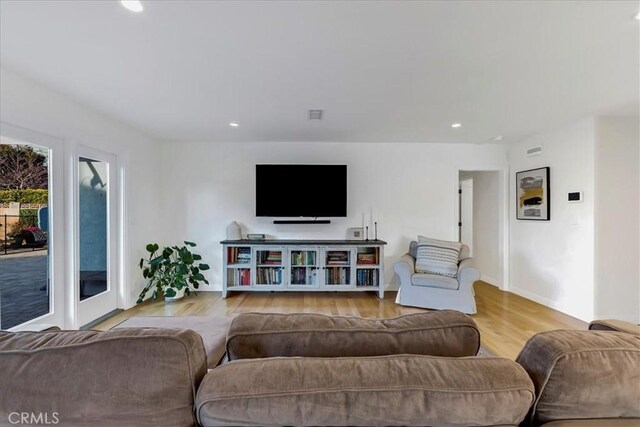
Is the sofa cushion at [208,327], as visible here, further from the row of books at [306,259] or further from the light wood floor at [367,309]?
the row of books at [306,259]

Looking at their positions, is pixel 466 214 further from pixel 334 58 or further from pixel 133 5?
pixel 133 5

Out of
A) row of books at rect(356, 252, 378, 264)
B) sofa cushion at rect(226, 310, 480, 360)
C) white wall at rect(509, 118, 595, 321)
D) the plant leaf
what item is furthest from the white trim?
the plant leaf

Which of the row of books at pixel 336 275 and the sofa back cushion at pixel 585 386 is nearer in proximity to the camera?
the sofa back cushion at pixel 585 386

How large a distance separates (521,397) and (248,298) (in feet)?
12.8

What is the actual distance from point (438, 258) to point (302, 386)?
352 cm

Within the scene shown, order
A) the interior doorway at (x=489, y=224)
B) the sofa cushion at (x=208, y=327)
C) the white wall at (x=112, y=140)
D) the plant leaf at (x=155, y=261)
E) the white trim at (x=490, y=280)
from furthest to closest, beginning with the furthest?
1. the white trim at (x=490, y=280)
2. the interior doorway at (x=489, y=224)
3. the plant leaf at (x=155, y=261)
4. the white wall at (x=112, y=140)
5. the sofa cushion at (x=208, y=327)

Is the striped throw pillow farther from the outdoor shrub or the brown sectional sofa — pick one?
the outdoor shrub

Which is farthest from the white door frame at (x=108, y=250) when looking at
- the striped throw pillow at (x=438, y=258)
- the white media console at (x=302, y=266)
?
the striped throw pillow at (x=438, y=258)

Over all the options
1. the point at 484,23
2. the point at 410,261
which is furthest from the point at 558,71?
the point at 410,261

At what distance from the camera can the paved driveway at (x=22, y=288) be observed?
240 centimetres

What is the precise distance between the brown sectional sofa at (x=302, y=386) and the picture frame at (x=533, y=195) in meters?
3.78

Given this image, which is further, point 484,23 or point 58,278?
point 58,278

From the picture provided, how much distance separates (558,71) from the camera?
7.29ft

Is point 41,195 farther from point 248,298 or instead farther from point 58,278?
point 248,298
